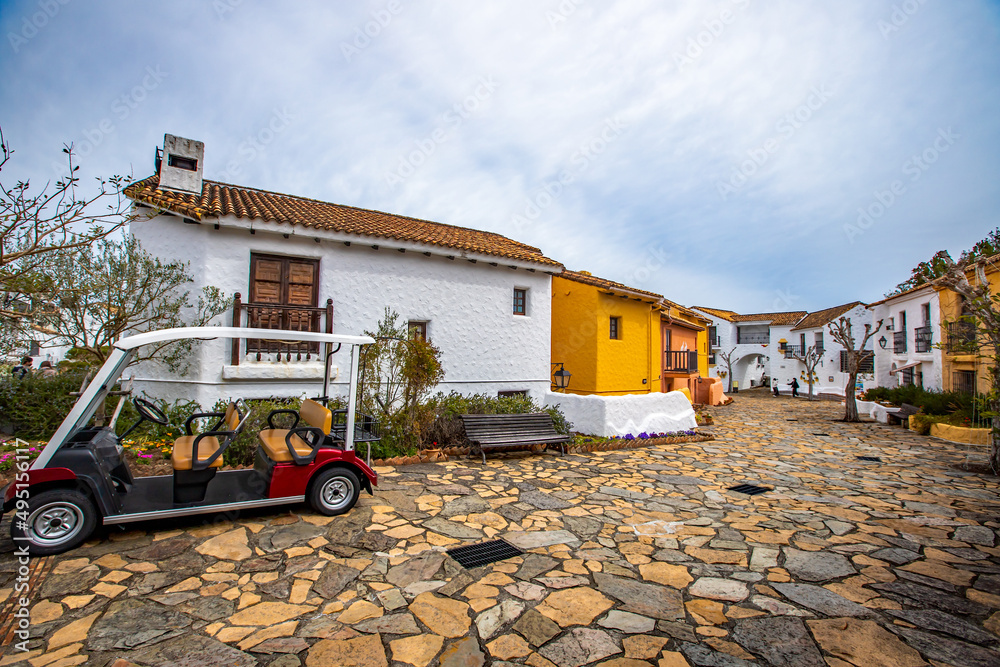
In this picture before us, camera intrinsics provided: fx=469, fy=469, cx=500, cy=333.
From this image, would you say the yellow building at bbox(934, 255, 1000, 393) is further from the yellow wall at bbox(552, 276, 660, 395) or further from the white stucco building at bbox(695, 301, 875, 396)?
the white stucco building at bbox(695, 301, 875, 396)

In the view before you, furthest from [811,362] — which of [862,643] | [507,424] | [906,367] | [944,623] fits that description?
Answer: [862,643]

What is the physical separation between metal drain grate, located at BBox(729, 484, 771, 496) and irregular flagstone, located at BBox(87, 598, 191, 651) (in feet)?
23.0

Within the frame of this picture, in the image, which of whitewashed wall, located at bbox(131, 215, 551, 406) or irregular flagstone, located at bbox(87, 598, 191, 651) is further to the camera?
whitewashed wall, located at bbox(131, 215, 551, 406)

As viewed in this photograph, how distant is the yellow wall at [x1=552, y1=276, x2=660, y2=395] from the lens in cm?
1452

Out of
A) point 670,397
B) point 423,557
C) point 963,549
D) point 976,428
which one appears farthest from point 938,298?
point 423,557

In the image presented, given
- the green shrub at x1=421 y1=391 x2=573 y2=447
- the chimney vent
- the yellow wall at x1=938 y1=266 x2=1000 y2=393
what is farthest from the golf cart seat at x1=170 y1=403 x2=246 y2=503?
the yellow wall at x1=938 y1=266 x2=1000 y2=393

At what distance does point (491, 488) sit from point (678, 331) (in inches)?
709

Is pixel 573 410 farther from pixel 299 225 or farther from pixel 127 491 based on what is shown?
pixel 127 491

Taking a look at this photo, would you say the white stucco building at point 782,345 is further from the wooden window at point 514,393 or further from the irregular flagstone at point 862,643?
the irregular flagstone at point 862,643

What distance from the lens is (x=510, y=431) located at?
935 cm

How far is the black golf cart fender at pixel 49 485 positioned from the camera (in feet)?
12.8

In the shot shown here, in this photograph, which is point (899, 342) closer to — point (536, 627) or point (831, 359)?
point (831, 359)

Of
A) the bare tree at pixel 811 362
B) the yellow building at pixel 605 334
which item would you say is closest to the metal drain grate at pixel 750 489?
the yellow building at pixel 605 334

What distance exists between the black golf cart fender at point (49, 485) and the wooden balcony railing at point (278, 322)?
5032 mm
